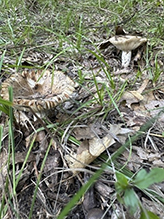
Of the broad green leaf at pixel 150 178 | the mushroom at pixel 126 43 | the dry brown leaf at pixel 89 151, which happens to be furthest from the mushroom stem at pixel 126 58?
the broad green leaf at pixel 150 178

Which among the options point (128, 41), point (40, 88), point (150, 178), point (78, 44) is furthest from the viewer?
point (78, 44)

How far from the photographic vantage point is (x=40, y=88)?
68.2 inches

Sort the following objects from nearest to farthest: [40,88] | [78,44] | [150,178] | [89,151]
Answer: [150,178] < [89,151] < [40,88] < [78,44]

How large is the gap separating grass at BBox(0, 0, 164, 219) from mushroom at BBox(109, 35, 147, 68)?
0.18m

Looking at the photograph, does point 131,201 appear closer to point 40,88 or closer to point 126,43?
point 40,88

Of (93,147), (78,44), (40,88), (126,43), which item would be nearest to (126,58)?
(126,43)

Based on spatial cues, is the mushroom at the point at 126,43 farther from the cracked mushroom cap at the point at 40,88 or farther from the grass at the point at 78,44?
the cracked mushroom cap at the point at 40,88

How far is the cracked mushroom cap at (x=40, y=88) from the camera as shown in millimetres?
1409

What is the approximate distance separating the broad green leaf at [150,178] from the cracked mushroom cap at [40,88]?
787mm

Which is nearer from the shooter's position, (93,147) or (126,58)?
(93,147)

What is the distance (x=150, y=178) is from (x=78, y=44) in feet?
6.72

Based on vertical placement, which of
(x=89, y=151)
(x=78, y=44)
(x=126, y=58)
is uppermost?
(x=78, y=44)

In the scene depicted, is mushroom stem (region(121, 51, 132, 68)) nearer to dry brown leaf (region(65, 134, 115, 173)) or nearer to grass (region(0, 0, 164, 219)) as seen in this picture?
grass (region(0, 0, 164, 219))

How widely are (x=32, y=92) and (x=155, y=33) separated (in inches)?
90.1
